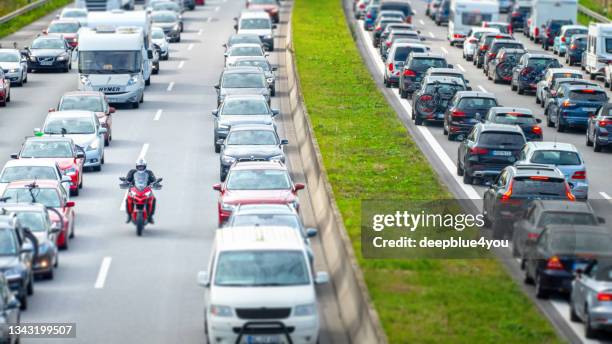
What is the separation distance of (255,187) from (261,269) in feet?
30.8

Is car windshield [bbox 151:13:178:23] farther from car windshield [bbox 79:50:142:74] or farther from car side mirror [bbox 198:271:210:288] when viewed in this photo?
car side mirror [bbox 198:271:210:288]

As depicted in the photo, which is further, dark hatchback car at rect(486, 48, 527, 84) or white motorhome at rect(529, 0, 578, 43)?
white motorhome at rect(529, 0, 578, 43)

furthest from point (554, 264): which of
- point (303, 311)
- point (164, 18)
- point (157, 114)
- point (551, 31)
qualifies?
point (164, 18)

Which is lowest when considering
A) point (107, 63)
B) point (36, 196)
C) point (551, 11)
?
point (551, 11)

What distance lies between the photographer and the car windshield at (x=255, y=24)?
235ft

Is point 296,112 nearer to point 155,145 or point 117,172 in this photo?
point 155,145

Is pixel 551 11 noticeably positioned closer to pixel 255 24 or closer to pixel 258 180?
pixel 255 24

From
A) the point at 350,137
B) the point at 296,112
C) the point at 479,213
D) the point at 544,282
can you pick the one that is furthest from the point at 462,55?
the point at 544,282

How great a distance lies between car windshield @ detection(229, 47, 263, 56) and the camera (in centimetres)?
5969

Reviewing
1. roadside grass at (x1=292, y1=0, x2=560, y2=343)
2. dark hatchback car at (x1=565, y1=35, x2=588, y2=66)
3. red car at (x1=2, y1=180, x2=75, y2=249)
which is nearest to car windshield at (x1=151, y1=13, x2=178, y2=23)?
roadside grass at (x1=292, y1=0, x2=560, y2=343)

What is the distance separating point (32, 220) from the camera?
26.4 m

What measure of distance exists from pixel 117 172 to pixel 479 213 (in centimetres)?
1087

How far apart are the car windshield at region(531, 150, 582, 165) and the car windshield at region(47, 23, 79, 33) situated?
41.1 metres

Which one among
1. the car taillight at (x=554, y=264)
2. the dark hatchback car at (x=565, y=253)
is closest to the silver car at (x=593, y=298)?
the dark hatchback car at (x=565, y=253)
